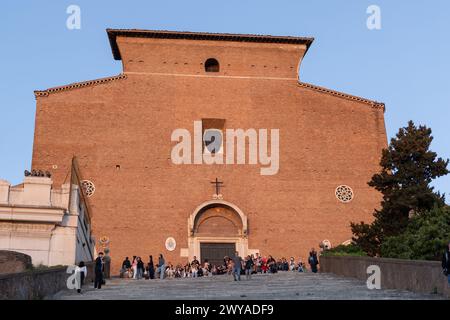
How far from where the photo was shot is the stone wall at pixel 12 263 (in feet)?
40.1

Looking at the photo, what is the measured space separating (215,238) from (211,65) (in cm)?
869

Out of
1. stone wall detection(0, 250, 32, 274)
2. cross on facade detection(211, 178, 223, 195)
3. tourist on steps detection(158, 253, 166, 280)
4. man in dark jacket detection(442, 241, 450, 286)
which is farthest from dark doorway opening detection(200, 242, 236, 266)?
man in dark jacket detection(442, 241, 450, 286)

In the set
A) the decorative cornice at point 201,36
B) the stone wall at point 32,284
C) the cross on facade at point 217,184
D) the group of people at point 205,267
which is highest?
the decorative cornice at point 201,36

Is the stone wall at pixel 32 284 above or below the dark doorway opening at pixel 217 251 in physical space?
below

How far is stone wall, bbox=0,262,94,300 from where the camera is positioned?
916 cm

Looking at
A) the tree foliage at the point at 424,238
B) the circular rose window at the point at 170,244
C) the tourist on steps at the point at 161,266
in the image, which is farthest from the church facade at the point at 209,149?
→ the tree foliage at the point at 424,238

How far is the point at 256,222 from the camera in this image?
2794cm

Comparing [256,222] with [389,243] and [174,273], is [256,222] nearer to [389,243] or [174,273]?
[174,273]

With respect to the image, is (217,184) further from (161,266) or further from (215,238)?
(161,266)

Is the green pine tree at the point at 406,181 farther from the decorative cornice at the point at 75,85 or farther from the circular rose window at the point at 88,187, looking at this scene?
the decorative cornice at the point at 75,85

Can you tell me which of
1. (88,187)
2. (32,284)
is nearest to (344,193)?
(88,187)

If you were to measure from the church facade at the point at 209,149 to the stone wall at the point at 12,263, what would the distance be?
550 inches

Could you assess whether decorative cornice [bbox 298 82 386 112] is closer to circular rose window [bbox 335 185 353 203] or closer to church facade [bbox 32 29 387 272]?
church facade [bbox 32 29 387 272]

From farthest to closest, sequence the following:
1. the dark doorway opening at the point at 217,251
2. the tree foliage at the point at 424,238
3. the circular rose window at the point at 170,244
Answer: the dark doorway opening at the point at 217,251
the circular rose window at the point at 170,244
the tree foliage at the point at 424,238
